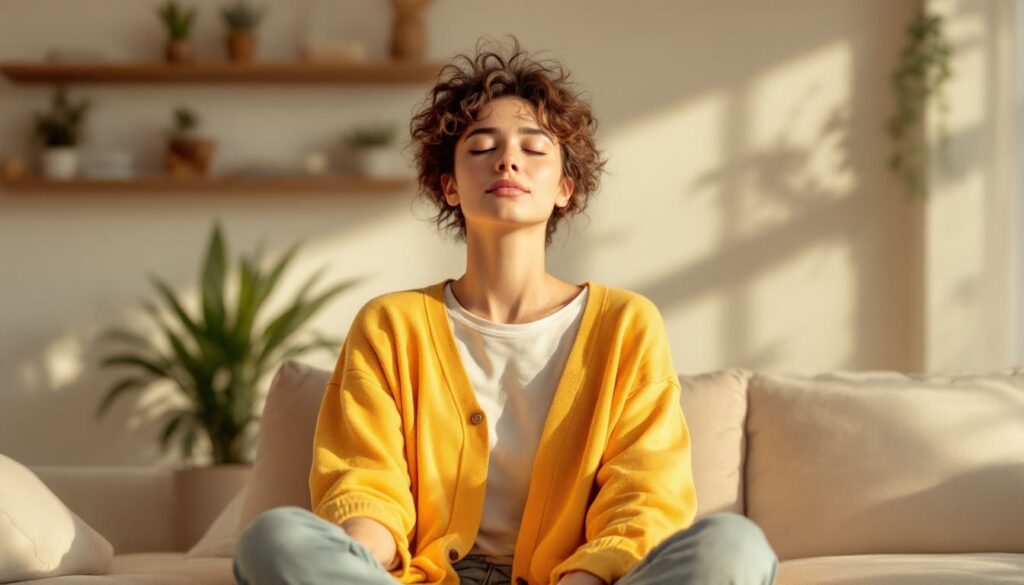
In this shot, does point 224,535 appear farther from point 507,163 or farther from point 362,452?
point 507,163

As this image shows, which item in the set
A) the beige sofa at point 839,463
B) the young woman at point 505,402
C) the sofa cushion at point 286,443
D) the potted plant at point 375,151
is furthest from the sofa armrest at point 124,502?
the potted plant at point 375,151

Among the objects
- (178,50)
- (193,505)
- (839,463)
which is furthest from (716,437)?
(178,50)

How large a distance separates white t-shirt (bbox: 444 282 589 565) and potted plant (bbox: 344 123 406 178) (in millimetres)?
2523

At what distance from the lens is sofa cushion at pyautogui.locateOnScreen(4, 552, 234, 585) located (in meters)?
2.03

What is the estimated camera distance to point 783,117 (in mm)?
4727

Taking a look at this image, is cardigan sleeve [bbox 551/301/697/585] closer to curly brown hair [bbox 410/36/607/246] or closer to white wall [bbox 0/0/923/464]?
curly brown hair [bbox 410/36/607/246]

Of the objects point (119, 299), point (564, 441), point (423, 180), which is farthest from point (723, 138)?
point (564, 441)

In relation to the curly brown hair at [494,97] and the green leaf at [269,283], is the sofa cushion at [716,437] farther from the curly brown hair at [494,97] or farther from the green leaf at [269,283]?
the green leaf at [269,283]

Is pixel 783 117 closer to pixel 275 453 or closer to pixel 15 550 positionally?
pixel 275 453

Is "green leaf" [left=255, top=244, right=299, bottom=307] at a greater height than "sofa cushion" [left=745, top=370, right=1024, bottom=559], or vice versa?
"green leaf" [left=255, top=244, right=299, bottom=307]

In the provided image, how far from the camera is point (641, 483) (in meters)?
1.92

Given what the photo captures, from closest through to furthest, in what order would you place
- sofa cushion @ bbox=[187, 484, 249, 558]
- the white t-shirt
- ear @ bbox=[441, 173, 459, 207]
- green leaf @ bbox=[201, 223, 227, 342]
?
the white t-shirt → ear @ bbox=[441, 173, 459, 207] → sofa cushion @ bbox=[187, 484, 249, 558] → green leaf @ bbox=[201, 223, 227, 342]

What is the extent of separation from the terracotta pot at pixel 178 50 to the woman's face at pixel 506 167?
272 cm

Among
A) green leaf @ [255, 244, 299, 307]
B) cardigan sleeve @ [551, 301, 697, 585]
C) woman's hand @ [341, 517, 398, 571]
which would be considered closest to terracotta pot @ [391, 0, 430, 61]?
green leaf @ [255, 244, 299, 307]
